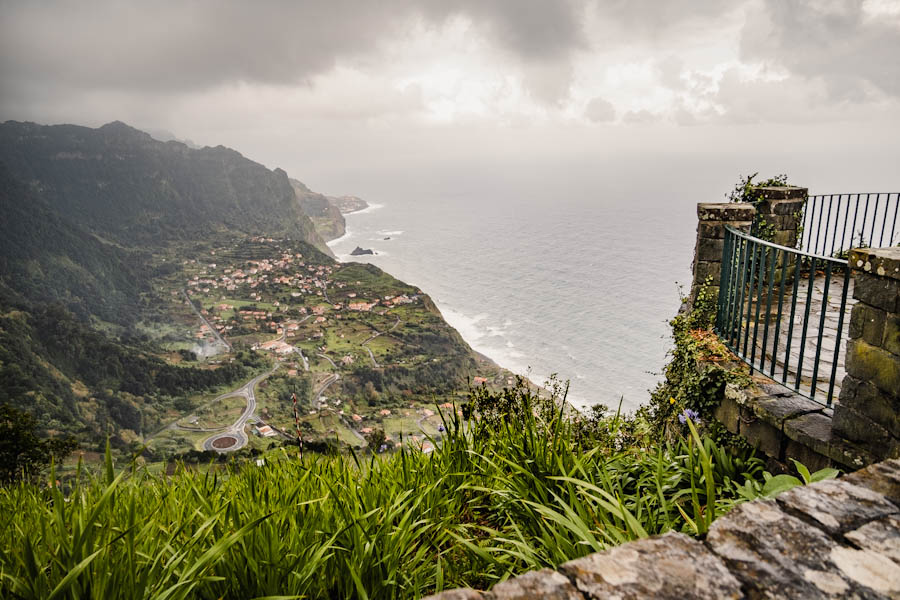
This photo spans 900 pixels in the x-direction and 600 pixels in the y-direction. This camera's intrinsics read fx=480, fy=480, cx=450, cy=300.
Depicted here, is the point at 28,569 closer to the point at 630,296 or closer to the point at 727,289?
the point at 727,289

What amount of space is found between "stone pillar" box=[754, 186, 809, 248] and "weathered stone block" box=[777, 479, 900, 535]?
653 centimetres

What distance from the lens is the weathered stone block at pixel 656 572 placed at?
1.30 m

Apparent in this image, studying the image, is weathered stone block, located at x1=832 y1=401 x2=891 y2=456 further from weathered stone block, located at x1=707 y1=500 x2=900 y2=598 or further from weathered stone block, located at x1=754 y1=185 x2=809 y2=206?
weathered stone block, located at x1=754 y1=185 x2=809 y2=206

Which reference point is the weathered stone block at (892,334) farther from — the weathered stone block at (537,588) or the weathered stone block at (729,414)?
the weathered stone block at (537,588)

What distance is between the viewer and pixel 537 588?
1349 mm

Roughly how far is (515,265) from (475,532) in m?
83.1

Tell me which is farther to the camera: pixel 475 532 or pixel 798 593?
pixel 475 532

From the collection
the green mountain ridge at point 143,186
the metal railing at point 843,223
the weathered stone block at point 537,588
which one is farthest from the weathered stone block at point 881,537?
the green mountain ridge at point 143,186

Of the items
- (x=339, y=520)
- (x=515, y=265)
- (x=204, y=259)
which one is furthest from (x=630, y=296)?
(x=204, y=259)

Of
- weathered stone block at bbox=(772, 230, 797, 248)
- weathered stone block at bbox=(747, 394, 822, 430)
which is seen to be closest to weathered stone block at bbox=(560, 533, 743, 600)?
weathered stone block at bbox=(747, 394, 822, 430)

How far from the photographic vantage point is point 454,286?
79.9 m

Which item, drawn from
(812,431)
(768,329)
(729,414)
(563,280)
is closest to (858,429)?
(812,431)

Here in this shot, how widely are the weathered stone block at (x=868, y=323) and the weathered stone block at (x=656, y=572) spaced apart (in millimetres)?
2363

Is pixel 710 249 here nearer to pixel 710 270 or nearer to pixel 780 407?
pixel 710 270
